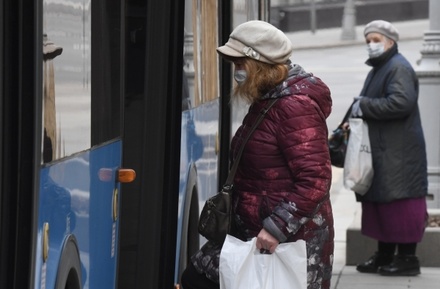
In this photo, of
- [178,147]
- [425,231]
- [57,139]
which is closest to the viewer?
[57,139]

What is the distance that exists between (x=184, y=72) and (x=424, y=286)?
10.2ft

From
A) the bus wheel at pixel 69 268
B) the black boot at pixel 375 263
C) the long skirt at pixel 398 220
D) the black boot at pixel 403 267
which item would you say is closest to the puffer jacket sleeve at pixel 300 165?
the bus wheel at pixel 69 268

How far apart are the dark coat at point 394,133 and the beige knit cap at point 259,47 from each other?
367 cm

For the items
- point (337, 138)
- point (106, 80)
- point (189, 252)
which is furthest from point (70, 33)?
point (337, 138)

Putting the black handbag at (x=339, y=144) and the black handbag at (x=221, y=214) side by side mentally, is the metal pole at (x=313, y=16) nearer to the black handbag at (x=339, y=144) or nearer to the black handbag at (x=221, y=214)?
the black handbag at (x=339, y=144)

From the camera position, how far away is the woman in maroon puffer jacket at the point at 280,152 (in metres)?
4.84

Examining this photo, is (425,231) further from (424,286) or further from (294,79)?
(294,79)

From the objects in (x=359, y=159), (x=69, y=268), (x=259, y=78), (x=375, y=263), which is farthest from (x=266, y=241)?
(x=375, y=263)

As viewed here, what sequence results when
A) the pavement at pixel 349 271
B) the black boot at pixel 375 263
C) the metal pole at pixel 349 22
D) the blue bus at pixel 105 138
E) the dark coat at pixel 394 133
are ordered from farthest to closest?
the metal pole at pixel 349 22 < the black boot at pixel 375 263 < the pavement at pixel 349 271 < the dark coat at pixel 394 133 < the blue bus at pixel 105 138

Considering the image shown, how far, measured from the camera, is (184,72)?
623cm

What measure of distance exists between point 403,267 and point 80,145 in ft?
16.4

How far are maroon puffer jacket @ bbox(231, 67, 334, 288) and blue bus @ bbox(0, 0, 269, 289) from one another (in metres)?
0.51

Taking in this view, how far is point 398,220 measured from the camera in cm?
884

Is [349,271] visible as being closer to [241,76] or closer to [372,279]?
[372,279]
